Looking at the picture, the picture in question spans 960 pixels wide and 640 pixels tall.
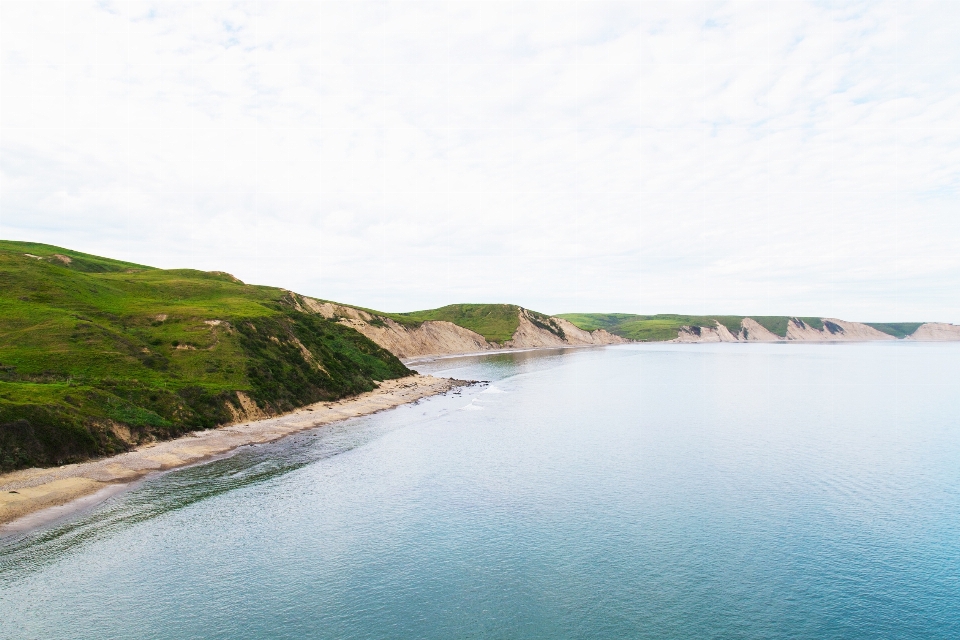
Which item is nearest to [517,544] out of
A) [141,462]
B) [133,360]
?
[141,462]

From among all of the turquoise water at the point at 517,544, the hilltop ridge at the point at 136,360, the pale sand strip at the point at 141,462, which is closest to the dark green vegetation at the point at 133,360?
the hilltop ridge at the point at 136,360

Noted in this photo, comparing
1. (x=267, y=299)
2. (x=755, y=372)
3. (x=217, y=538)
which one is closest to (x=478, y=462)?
(x=217, y=538)

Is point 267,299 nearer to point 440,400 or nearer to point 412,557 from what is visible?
point 440,400

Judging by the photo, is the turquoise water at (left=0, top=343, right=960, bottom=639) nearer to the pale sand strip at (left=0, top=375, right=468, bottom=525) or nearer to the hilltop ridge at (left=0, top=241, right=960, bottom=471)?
the pale sand strip at (left=0, top=375, right=468, bottom=525)

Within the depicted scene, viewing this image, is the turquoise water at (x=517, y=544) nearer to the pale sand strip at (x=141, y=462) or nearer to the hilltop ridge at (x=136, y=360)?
the pale sand strip at (x=141, y=462)

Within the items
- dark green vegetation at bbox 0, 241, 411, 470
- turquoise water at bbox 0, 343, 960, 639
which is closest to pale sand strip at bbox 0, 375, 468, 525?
dark green vegetation at bbox 0, 241, 411, 470

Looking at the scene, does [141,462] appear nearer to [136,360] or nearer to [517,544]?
[136,360]
